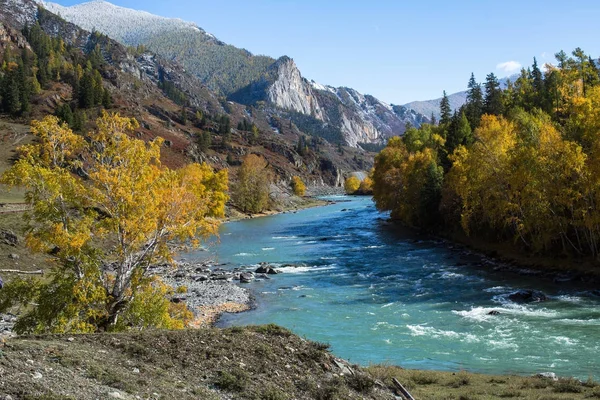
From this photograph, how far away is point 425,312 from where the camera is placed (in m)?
32.4

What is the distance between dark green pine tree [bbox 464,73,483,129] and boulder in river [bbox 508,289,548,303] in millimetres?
60872

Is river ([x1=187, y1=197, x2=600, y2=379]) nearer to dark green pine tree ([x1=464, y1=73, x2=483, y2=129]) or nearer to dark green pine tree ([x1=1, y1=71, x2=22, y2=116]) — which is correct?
dark green pine tree ([x1=464, y1=73, x2=483, y2=129])

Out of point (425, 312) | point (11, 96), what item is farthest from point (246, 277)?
point (11, 96)

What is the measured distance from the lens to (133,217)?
1900cm

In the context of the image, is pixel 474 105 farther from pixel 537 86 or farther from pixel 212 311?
pixel 212 311

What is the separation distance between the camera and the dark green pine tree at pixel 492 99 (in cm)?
9712

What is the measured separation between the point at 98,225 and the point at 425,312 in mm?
22141

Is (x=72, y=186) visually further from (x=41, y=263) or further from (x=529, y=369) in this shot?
(x=41, y=263)

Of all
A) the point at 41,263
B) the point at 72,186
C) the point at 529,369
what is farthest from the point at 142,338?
the point at 41,263

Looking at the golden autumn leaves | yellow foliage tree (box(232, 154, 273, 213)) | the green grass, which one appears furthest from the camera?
yellow foliage tree (box(232, 154, 273, 213))

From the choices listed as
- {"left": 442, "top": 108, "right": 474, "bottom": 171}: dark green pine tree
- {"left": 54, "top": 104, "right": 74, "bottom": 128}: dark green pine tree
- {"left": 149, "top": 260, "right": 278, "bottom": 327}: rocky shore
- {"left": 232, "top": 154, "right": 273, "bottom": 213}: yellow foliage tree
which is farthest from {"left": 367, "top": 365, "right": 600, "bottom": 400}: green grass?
{"left": 54, "top": 104, "right": 74, "bottom": 128}: dark green pine tree

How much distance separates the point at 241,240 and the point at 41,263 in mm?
35847

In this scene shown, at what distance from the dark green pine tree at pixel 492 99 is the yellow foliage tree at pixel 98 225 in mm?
89517

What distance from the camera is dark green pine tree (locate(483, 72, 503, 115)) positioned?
97.1 m
